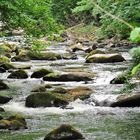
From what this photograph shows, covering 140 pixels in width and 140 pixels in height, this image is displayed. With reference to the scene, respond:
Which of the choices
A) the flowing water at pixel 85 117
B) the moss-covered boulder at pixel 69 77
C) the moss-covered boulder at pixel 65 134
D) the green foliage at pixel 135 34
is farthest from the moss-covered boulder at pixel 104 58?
the green foliage at pixel 135 34

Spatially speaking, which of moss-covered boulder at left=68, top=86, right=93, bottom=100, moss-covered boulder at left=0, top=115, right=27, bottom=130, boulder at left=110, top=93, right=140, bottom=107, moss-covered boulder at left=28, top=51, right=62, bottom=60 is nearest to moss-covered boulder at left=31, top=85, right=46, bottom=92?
moss-covered boulder at left=68, top=86, right=93, bottom=100

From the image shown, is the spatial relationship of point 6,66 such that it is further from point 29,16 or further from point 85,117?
point 85,117

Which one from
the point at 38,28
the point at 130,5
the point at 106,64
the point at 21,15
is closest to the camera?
the point at 130,5

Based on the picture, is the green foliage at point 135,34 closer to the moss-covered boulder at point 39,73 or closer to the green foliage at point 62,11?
the moss-covered boulder at point 39,73

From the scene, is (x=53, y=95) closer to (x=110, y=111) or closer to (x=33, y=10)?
(x=110, y=111)

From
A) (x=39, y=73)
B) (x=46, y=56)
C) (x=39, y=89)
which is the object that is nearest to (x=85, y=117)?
(x=39, y=89)

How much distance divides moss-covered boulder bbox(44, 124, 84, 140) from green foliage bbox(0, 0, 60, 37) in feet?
25.8

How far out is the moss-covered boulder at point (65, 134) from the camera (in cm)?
1039

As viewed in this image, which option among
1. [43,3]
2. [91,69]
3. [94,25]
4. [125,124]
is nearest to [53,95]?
[125,124]

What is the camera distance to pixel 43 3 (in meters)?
19.2

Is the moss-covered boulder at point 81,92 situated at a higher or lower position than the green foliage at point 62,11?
lower

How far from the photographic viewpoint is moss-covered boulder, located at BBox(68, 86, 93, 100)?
1589 cm

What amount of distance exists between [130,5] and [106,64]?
1620cm

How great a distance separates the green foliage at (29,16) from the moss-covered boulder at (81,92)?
350 cm
